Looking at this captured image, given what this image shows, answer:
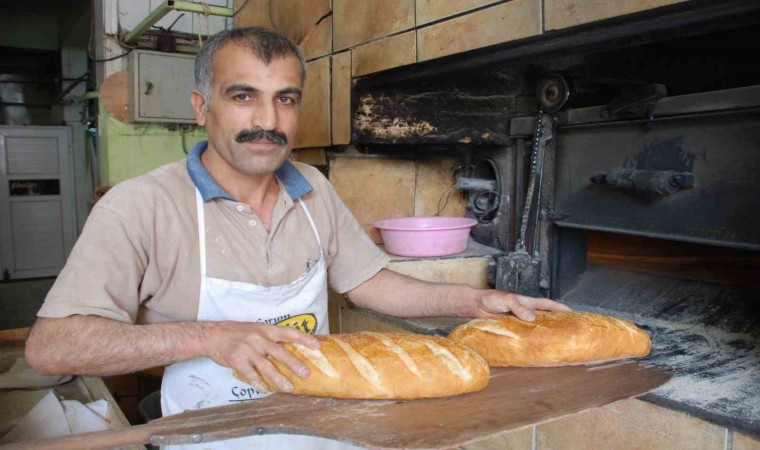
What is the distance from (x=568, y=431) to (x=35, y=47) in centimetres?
852

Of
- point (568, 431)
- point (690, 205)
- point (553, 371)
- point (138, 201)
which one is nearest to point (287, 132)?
point (138, 201)

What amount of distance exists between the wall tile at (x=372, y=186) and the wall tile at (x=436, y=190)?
0.25 ft

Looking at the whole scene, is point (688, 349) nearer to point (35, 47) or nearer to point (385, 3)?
point (385, 3)

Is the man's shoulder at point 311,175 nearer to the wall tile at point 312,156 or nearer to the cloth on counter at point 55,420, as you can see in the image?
the wall tile at point 312,156

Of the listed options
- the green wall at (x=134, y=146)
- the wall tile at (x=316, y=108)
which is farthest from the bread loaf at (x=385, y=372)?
the green wall at (x=134, y=146)

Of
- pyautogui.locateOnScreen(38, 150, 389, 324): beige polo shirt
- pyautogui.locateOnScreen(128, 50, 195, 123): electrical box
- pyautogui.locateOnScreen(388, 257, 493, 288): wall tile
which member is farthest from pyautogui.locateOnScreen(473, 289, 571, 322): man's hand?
pyautogui.locateOnScreen(128, 50, 195, 123): electrical box

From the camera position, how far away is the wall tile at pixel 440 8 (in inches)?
81.5

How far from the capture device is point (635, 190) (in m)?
2.14

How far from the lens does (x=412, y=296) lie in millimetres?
1916

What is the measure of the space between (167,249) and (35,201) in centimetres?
667

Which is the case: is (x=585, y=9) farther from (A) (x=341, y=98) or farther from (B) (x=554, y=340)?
(A) (x=341, y=98)

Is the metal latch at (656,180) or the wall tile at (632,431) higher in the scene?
the metal latch at (656,180)

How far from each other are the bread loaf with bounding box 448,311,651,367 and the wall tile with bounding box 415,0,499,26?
1103mm

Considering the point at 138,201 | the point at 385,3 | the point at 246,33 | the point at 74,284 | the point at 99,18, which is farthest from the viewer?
the point at 99,18
